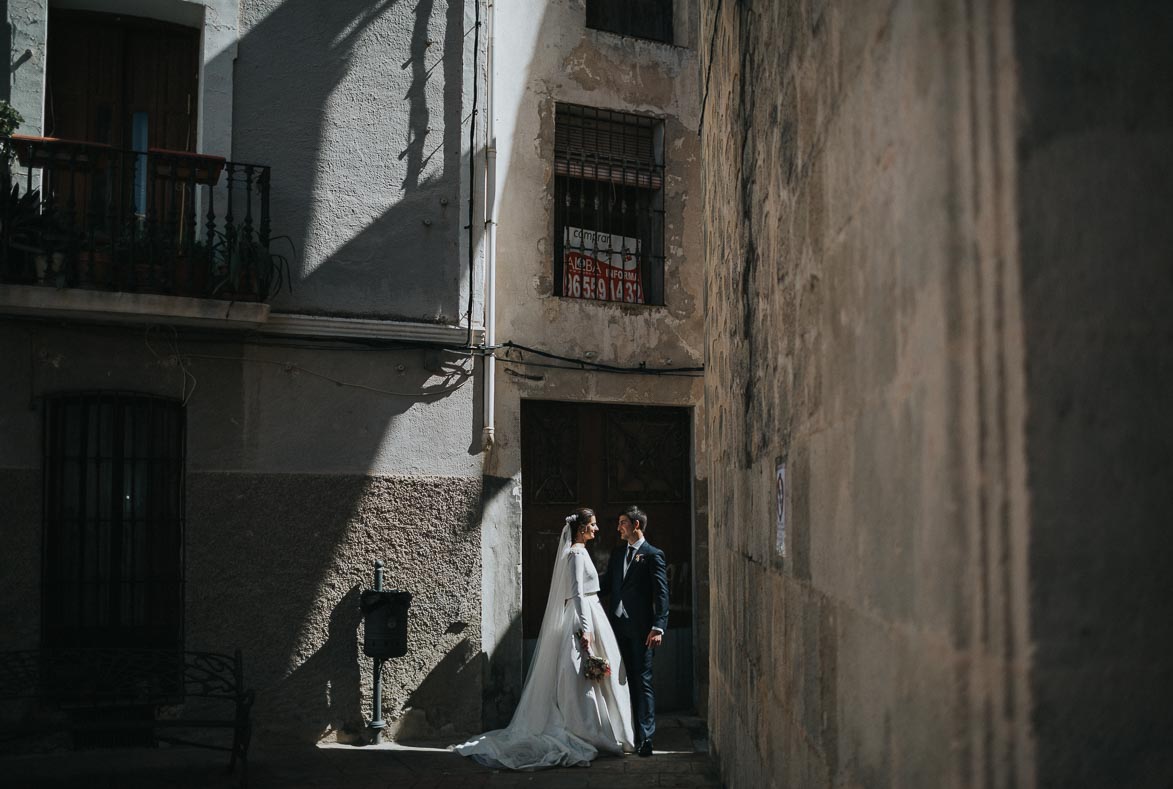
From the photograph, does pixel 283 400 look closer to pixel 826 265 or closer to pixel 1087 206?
pixel 826 265

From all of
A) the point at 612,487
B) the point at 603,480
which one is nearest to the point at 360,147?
the point at 603,480

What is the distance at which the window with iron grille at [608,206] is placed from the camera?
1056 centimetres

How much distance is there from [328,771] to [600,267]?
17.6 ft

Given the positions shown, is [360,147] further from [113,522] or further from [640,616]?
[640,616]

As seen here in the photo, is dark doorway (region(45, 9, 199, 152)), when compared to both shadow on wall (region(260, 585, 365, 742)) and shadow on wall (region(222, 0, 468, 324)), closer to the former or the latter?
shadow on wall (region(222, 0, 468, 324))

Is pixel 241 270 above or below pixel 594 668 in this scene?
above

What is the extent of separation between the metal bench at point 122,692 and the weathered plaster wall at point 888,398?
4.36 m

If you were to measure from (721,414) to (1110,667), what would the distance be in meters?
4.65

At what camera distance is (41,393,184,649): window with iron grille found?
8.26 metres

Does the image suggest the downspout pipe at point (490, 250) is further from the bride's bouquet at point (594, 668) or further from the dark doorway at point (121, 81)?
the dark doorway at point (121, 81)

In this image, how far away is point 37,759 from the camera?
7766 mm

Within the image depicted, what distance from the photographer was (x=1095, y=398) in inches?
64.6

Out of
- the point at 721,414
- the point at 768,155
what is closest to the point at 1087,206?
the point at 768,155

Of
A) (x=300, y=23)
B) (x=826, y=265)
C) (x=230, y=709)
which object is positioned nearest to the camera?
(x=826, y=265)
